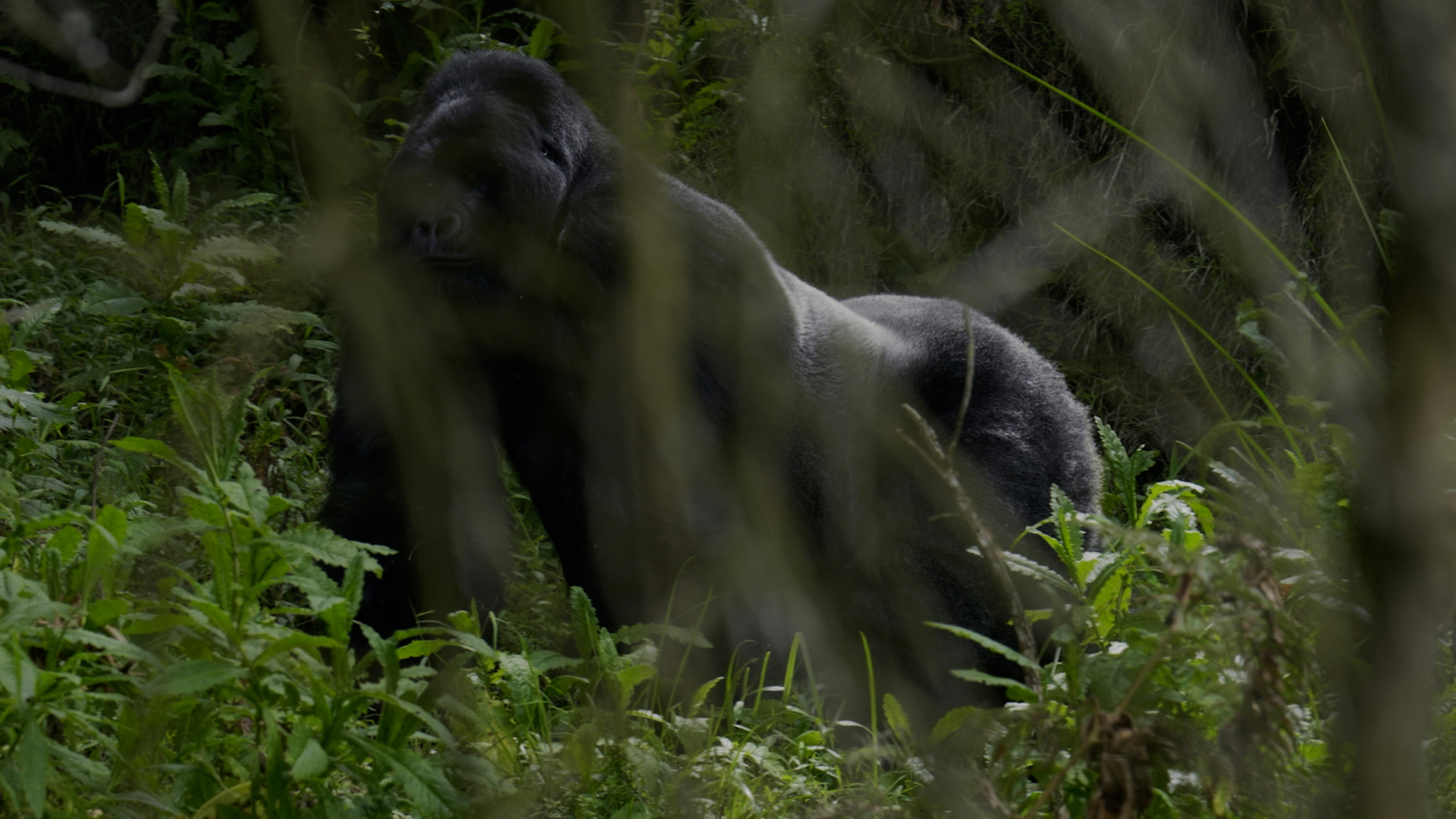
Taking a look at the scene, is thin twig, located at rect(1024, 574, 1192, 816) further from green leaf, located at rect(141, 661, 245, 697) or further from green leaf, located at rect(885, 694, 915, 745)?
green leaf, located at rect(141, 661, 245, 697)

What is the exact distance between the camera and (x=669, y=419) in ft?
8.02

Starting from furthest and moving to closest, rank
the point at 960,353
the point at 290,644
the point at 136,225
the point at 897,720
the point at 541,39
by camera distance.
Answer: the point at 541,39
the point at 960,353
the point at 136,225
the point at 897,720
the point at 290,644

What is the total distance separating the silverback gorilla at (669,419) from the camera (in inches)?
95.8

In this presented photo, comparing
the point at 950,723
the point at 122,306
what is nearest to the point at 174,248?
the point at 122,306

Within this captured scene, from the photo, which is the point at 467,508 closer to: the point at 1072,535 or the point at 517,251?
the point at 517,251

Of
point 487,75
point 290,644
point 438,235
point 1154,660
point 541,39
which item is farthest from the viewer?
point 541,39

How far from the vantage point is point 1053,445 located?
2.91 meters

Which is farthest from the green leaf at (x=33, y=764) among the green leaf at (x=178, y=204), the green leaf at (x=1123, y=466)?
the green leaf at (x=178, y=204)

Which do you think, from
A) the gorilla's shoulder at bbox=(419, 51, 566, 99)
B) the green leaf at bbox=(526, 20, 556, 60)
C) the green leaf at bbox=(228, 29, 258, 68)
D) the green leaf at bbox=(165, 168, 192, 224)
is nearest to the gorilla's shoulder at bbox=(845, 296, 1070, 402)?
the gorilla's shoulder at bbox=(419, 51, 566, 99)

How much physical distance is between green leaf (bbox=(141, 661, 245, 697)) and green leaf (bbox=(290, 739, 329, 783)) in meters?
0.10

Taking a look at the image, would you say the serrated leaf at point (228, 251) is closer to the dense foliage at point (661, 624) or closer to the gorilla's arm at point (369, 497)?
the dense foliage at point (661, 624)

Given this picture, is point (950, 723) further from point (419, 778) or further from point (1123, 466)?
point (1123, 466)

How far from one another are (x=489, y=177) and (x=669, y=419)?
2.04 ft

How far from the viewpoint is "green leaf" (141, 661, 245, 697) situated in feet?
3.72
